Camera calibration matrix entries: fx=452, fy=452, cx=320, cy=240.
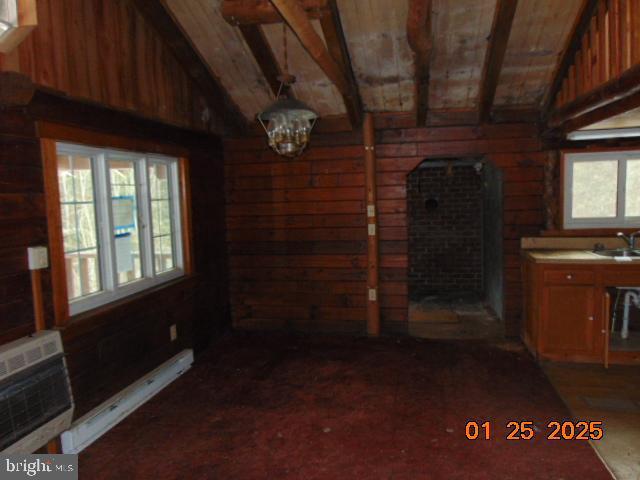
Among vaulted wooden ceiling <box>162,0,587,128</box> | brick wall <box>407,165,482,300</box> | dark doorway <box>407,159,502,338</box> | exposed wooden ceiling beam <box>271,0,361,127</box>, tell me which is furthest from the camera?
brick wall <box>407,165,482,300</box>

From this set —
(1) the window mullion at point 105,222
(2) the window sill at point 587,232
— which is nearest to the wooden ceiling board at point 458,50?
(2) the window sill at point 587,232

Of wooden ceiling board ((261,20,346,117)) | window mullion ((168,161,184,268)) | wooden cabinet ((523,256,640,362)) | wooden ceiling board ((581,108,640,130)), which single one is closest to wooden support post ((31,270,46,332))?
window mullion ((168,161,184,268))

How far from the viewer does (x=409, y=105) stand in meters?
4.21

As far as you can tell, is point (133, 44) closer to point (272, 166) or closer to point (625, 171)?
point (272, 166)

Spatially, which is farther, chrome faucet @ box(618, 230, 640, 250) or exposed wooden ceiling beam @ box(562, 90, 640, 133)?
chrome faucet @ box(618, 230, 640, 250)

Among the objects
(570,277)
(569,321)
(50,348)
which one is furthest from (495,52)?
(50,348)

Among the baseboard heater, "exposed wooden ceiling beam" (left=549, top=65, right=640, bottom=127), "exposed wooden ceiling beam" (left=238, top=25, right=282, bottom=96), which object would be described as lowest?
the baseboard heater

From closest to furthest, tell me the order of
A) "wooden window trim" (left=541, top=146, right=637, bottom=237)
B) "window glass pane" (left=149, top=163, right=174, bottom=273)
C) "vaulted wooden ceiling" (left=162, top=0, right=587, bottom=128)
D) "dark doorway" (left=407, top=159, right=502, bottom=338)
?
"vaulted wooden ceiling" (left=162, top=0, right=587, bottom=128) < "window glass pane" (left=149, top=163, right=174, bottom=273) < "wooden window trim" (left=541, top=146, right=637, bottom=237) < "dark doorway" (left=407, top=159, right=502, bottom=338)

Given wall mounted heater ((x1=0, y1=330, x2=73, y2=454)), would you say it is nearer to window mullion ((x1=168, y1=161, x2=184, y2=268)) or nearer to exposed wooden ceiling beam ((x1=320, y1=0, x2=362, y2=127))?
window mullion ((x1=168, y1=161, x2=184, y2=268))

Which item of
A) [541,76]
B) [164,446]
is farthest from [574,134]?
[164,446]

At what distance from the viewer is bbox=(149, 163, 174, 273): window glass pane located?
365 centimetres

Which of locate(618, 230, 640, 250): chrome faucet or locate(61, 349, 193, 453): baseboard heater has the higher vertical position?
locate(618, 230, 640, 250): chrome faucet

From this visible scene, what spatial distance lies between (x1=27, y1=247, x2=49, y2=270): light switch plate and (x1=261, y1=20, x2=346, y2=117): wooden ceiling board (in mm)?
2117

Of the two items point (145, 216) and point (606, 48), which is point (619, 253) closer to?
point (606, 48)
